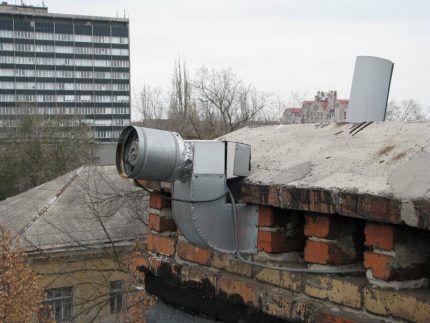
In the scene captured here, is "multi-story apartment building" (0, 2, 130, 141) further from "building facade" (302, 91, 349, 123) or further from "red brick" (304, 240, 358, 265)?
"red brick" (304, 240, 358, 265)

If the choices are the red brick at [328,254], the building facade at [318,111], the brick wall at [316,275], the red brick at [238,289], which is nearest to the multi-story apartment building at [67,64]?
the building facade at [318,111]

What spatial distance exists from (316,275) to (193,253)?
0.68 metres

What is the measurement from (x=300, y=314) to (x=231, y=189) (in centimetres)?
56

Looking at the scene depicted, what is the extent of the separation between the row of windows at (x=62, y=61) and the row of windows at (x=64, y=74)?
99cm

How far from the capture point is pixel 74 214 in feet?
64.4

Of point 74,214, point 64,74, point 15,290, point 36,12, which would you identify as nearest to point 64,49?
Answer: point 64,74

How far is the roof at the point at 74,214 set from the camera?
55.4 ft

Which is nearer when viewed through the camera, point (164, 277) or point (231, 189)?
point (231, 189)

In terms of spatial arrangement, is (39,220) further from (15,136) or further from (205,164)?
(205,164)

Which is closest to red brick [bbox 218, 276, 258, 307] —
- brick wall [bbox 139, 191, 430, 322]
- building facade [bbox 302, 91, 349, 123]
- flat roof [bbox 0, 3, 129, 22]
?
brick wall [bbox 139, 191, 430, 322]

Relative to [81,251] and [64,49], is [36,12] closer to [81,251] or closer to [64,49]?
[64,49]

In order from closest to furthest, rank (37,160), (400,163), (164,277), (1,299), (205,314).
Answer: (400,163) → (205,314) → (164,277) → (1,299) → (37,160)

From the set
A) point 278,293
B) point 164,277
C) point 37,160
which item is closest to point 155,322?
point 164,277

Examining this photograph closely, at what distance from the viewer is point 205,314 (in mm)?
2166
